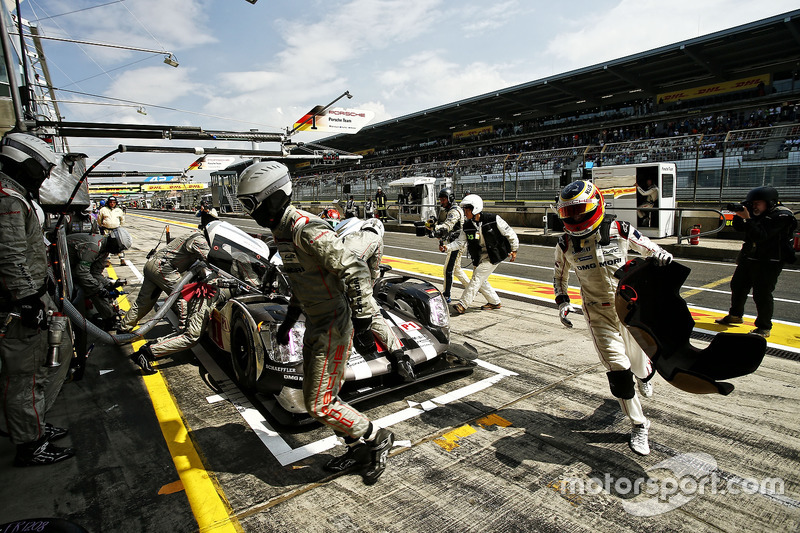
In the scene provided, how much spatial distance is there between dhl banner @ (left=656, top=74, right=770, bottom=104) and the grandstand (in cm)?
6

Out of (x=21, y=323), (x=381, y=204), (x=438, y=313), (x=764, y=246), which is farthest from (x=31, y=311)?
(x=381, y=204)

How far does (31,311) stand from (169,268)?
235 cm

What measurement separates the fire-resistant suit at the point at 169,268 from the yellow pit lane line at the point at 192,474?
1.54 meters

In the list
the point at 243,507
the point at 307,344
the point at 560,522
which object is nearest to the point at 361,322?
the point at 307,344

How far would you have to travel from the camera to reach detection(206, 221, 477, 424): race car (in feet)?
10.8

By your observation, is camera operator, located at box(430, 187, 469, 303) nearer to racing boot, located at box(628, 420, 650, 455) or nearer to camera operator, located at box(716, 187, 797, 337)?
camera operator, located at box(716, 187, 797, 337)

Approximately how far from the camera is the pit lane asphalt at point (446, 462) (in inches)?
90.3

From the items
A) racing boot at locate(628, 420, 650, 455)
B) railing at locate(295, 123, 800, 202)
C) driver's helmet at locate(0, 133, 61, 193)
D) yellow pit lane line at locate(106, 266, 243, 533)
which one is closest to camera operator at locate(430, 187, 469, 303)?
racing boot at locate(628, 420, 650, 455)

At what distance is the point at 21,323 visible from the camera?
2.80m

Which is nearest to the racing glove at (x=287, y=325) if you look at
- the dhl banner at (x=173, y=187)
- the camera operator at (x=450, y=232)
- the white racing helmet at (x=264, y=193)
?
the white racing helmet at (x=264, y=193)

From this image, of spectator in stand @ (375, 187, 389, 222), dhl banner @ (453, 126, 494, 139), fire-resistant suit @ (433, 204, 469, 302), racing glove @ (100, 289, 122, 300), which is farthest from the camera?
dhl banner @ (453, 126, 494, 139)

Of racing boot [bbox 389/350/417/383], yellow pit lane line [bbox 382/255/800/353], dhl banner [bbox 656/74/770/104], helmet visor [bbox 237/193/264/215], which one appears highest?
dhl banner [bbox 656/74/770/104]

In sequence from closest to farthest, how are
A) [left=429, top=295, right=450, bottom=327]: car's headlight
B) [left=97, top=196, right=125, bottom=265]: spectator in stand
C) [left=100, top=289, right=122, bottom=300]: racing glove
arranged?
[left=429, top=295, right=450, bottom=327]: car's headlight < [left=100, top=289, right=122, bottom=300]: racing glove < [left=97, top=196, right=125, bottom=265]: spectator in stand

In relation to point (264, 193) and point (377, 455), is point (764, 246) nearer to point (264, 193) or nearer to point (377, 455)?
point (377, 455)
